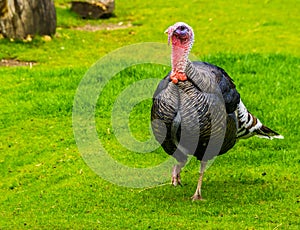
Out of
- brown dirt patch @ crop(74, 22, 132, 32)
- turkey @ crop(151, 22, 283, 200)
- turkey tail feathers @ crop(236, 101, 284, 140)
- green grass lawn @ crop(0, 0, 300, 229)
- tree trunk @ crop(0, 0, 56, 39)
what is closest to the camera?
turkey @ crop(151, 22, 283, 200)

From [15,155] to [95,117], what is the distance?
5.14 ft

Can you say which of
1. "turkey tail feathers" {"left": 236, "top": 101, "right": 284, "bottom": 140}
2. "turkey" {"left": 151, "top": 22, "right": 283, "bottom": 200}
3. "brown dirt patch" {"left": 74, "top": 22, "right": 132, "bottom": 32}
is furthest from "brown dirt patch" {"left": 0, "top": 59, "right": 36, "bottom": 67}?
"turkey" {"left": 151, "top": 22, "right": 283, "bottom": 200}

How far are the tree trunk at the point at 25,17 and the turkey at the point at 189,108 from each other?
6801 mm

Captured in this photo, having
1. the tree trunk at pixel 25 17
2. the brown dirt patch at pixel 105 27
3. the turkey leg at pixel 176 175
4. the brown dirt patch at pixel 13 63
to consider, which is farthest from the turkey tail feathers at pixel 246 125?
the brown dirt patch at pixel 105 27

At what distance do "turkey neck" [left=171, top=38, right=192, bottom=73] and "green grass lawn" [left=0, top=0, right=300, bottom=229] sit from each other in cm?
140

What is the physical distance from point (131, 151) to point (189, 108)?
7.35ft

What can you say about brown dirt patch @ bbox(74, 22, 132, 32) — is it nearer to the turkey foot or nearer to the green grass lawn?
the green grass lawn

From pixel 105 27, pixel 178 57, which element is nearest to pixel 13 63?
pixel 105 27

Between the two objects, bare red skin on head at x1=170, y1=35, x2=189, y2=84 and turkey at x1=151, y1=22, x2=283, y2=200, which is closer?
turkey at x1=151, y1=22, x2=283, y2=200

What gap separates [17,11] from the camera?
12.6 meters

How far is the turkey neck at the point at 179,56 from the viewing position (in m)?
6.29

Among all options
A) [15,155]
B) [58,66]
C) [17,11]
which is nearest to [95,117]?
[15,155]

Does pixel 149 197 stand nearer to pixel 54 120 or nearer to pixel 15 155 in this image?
pixel 15 155

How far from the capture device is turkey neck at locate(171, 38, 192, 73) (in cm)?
A: 629
